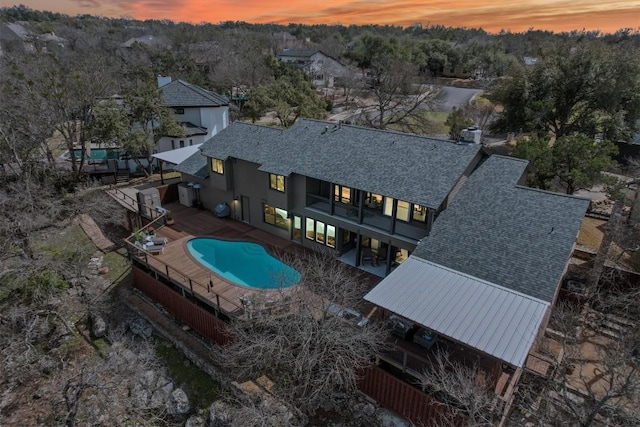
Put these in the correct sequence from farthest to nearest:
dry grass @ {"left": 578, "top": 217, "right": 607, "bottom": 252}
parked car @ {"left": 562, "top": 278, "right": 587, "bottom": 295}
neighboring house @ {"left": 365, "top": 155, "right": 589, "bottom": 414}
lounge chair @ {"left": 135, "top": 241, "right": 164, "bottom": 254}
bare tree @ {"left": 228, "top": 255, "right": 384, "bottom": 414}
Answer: dry grass @ {"left": 578, "top": 217, "right": 607, "bottom": 252}
lounge chair @ {"left": 135, "top": 241, "right": 164, "bottom": 254}
parked car @ {"left": 562, "top": 278, "right": 587, "bottom": 295}
bare tree @ {"left": 228, "top": 255, "right": 384, "bottom": 414}
neighboring house @ {"left": 365, "top": 155, "right": 589, "bottom": 414}

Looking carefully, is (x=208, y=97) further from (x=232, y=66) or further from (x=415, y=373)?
(x=415, y=373)

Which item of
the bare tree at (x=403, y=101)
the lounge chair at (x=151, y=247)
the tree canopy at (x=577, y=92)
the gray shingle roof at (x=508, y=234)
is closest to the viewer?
the gray shingle roof at (x=508, y=234)

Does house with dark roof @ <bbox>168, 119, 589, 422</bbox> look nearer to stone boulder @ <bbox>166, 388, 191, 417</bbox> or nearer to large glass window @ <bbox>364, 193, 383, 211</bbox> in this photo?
large glass window @ <bbox>364, 193, 383, 211</bbox>

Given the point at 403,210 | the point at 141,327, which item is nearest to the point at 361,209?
the point at 403,210

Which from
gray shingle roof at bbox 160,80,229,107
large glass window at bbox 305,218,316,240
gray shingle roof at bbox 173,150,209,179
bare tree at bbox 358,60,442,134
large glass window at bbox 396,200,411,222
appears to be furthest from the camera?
bare tree at bbox 358,60,442,134

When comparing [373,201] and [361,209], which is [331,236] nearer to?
[361,209]

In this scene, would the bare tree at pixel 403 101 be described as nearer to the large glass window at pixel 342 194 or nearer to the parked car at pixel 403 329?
the large glass window at pixel 342 194

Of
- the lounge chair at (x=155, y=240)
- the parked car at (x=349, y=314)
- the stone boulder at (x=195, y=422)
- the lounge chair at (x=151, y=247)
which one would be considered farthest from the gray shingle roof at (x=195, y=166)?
the stone boulder at (x=195, y=422)

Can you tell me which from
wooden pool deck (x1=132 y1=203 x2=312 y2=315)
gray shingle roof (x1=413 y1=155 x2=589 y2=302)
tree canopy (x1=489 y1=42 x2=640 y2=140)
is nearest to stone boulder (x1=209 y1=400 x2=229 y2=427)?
wooden pool deck (x1=132 y1=203 x2=312 y2=315)
